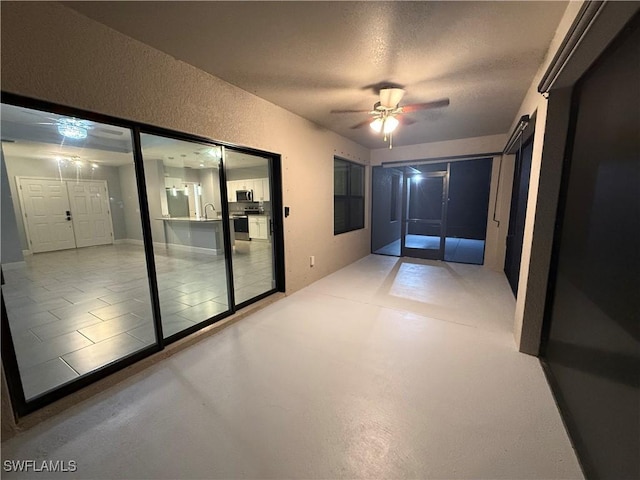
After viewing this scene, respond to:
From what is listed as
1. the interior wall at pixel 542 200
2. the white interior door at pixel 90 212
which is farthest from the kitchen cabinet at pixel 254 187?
the interior wall at pixel 542 200

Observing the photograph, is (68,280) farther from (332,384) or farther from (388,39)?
(388,39)

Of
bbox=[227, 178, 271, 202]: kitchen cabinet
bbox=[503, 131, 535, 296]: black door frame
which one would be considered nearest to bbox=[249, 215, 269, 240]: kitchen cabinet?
bbox=[227, 178, 271, 202]: kitchen cabinet

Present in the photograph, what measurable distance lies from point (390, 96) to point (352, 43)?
0.82 meters

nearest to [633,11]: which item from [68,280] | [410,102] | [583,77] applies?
[583,77]

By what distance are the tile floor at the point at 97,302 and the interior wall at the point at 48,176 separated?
1.73 feet

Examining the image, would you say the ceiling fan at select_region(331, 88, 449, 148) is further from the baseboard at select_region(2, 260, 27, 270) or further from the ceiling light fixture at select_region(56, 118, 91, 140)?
the baseboard at select_region(2, 260, 27, 270)

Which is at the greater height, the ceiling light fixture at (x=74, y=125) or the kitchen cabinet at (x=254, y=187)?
the ceiling light fixture at (x=74, y=125)

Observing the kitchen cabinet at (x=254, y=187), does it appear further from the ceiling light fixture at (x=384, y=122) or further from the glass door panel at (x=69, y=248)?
the ceiling light fixture at (x=384, y=122)

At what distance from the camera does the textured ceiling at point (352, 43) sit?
1.52 metres

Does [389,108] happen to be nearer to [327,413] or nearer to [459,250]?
[327,413]

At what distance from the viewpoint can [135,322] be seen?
9.09 feet

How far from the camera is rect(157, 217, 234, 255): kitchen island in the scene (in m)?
5.73

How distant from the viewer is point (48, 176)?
5152 mm

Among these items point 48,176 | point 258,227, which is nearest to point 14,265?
point 48,176
